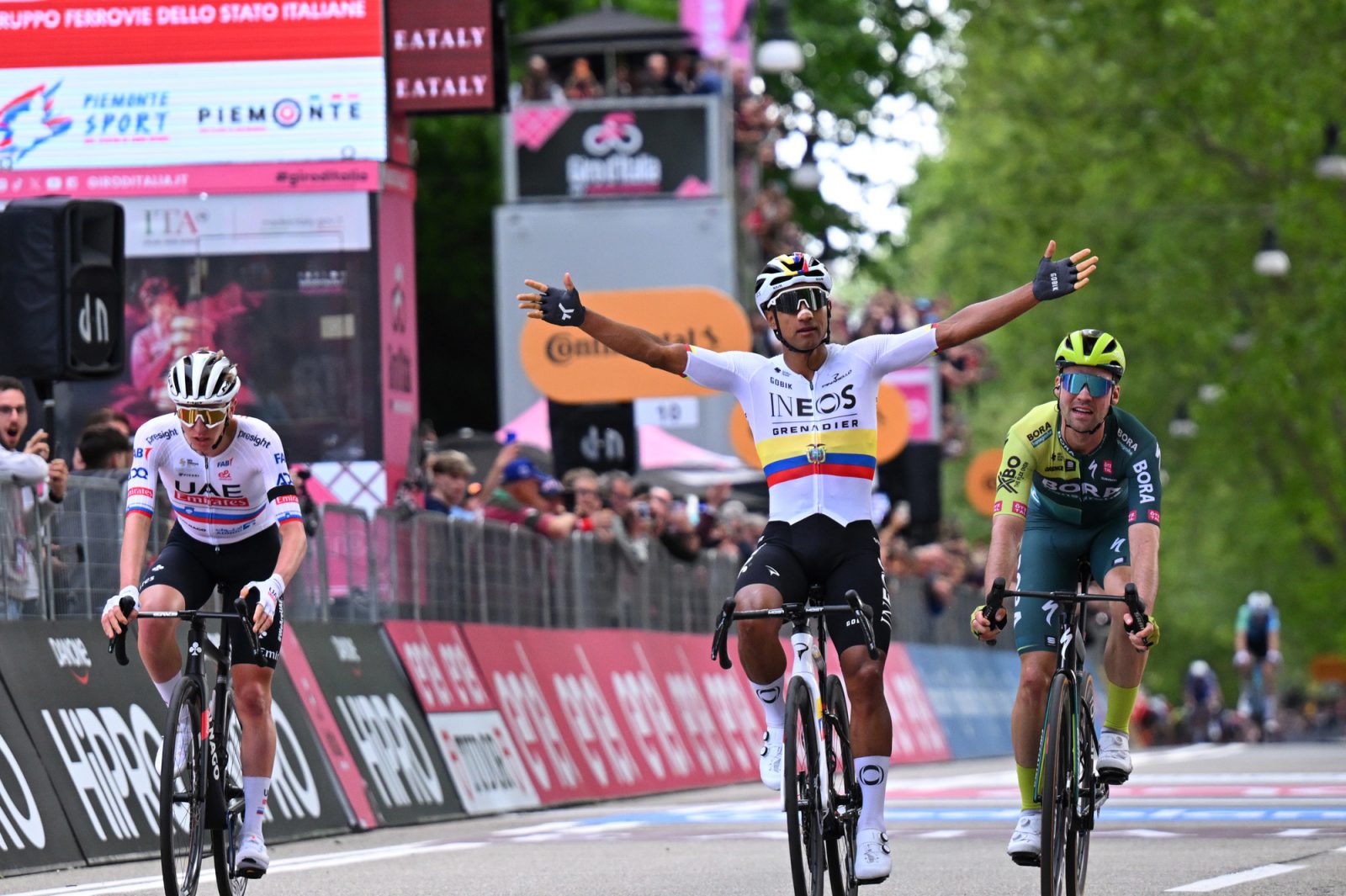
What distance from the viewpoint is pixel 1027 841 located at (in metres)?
10.1

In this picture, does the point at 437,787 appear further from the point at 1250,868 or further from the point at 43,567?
the point at 1250,868

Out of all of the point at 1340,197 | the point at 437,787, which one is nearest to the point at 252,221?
the point at 437,787

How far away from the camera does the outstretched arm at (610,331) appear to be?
10375 millimetres

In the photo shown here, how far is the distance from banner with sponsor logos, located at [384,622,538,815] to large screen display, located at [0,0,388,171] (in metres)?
3.64

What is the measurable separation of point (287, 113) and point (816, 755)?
36.4 feet

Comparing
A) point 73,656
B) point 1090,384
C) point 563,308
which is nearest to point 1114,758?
point 1090,384

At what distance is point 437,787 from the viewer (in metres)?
17.0

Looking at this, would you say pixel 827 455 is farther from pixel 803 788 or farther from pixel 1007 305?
pixel 803 788

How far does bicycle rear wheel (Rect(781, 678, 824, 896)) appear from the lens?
933 centimetres

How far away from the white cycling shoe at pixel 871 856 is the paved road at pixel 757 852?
Answer: 1.21 m

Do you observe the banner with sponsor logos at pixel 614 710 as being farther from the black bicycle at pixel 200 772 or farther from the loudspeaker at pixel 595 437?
the black bicycle at pixel 200 772

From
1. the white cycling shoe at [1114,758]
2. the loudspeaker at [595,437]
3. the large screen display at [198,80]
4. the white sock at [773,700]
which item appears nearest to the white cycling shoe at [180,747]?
the white sock at [773,700]

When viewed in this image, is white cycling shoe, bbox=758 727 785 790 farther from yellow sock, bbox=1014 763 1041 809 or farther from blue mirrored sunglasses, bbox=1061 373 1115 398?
blue mirrored sunglasses, bbox=1061 373 1115 398

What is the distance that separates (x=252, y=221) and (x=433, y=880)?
8746mm
